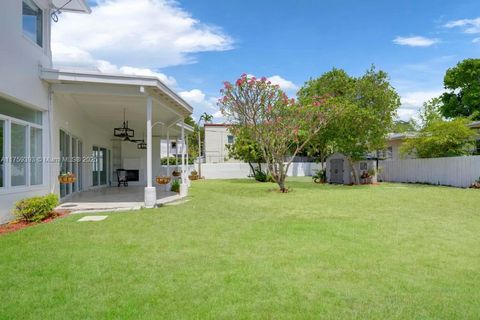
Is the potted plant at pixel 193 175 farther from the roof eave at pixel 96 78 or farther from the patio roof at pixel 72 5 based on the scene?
the roof eave at pixel 96 78

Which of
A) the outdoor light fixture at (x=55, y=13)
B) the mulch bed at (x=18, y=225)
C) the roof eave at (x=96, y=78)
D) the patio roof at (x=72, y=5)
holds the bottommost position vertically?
the mulch bed at (x=18, y=225)

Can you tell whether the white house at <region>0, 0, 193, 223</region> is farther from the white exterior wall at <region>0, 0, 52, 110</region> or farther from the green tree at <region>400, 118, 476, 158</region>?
the green tree at <region>400, 118, 476, 158</region>

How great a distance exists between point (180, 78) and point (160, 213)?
14.6 m

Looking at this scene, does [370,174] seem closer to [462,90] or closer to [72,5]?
[72,5]

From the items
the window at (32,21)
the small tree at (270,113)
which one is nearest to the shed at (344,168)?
the small tree at (270,113)

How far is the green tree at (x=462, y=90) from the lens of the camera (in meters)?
31.8

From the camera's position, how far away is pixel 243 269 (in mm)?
4395

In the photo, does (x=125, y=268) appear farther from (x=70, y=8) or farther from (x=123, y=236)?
(x=70, y=8)

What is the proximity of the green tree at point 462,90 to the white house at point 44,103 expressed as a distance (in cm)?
2859

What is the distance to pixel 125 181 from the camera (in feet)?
61.8

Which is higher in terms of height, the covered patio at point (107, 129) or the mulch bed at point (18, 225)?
the covered patio at point (107, 129)

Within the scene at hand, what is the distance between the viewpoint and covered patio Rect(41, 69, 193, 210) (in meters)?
9.56

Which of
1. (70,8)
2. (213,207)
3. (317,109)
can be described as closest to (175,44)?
(70,8)

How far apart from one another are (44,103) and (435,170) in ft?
60.8
